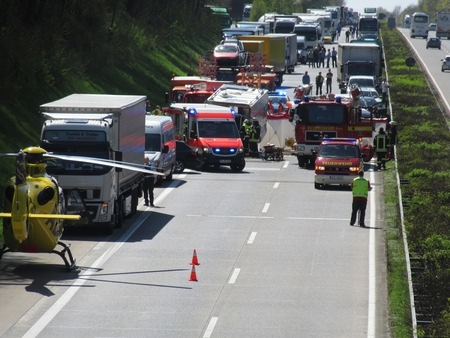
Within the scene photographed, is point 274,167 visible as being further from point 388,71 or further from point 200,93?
point 388,71

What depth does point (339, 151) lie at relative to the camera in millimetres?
45188

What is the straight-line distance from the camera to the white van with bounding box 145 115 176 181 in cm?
4359

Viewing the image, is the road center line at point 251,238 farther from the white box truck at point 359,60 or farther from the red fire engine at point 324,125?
the white box truck at point 359,60

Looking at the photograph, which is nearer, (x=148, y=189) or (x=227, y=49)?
(x=148, y=189)

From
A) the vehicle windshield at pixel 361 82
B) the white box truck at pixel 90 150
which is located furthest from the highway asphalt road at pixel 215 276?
the vehicle windshield at pixel 361 82

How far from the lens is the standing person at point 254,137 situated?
52969mm

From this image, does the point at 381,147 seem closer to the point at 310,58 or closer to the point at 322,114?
the point at 322,114

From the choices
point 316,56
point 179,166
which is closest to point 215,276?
point 179,166

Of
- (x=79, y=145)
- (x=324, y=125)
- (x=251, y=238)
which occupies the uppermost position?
(x=79, y=145)

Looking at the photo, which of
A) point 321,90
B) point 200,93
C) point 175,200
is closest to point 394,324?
point 175,200

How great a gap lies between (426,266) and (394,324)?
5.22 metres

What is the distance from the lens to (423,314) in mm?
25125

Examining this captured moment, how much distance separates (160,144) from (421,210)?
10265mm

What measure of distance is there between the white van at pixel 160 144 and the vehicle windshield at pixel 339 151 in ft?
16.6
